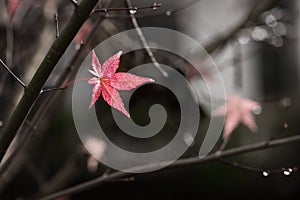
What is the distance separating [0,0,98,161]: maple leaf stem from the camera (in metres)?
0.98

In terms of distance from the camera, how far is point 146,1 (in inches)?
173

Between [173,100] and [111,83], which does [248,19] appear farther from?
[111,83]

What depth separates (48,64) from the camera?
101 centimetres

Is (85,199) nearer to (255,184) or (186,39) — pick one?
(255,184)

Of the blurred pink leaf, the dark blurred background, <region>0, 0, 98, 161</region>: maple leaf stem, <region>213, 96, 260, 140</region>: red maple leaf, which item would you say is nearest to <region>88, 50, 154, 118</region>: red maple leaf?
<region>0, 0, 98, 161</region>: maple leaf stem

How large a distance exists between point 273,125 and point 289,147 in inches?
8.8

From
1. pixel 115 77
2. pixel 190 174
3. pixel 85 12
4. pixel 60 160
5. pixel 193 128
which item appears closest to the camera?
pixel 85 12

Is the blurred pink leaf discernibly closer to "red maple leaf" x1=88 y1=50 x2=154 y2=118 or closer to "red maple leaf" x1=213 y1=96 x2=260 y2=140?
"red maple leaf" x1=213 y1=96 x2=260 y2=140

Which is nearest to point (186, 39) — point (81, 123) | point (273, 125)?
point (273, 125)

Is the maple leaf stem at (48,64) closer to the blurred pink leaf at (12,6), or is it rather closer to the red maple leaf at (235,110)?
the blurred pink leaf at (12,6)

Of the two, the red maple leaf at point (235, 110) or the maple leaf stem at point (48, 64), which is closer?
the maple leaf stem at point (48, 64)

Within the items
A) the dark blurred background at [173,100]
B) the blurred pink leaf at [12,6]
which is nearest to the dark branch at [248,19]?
the dark blurred background at [173,100]

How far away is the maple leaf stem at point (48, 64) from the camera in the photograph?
98 centimetres

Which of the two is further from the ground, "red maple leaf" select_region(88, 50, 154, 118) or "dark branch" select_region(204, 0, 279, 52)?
"red maple leaf" select_region(88, 50, 154, 118)
